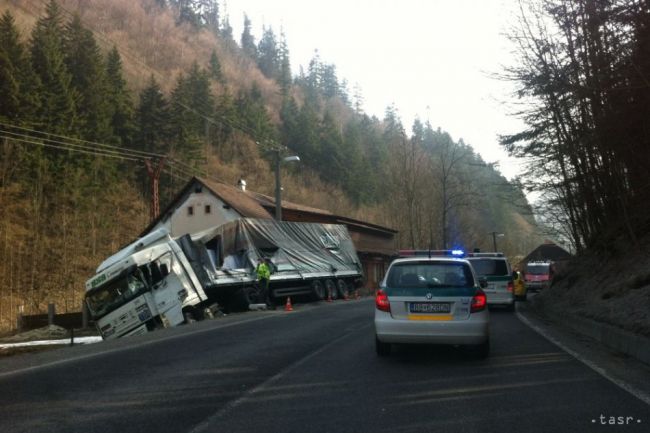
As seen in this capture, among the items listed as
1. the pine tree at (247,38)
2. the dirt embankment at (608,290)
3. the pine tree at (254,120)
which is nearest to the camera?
the dirt embankment at (608,290)

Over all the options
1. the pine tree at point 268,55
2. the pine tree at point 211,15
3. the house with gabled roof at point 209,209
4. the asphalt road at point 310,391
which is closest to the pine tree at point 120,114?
the house with gabled roof at point 209,209

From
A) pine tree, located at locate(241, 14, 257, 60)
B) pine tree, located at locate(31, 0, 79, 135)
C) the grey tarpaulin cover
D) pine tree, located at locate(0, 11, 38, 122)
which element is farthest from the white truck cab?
pine tree, located at locate(241, 14, 257, 60)

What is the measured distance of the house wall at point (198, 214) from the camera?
40562 mm

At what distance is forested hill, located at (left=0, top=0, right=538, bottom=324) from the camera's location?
37938 millimetres

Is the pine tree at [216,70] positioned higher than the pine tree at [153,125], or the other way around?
the pine tree at [216,70]

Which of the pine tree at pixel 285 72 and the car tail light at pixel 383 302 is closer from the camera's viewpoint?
the car tail light at pixel 383 302

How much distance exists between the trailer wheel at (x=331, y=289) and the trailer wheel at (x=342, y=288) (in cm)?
30

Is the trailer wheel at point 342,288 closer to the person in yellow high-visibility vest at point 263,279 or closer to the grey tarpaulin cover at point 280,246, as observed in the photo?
the grey tarpaulin cover at point 280,246

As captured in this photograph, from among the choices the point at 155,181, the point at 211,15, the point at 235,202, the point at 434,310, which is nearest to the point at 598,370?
the point at 434,310

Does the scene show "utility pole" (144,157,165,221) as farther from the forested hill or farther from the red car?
the red car

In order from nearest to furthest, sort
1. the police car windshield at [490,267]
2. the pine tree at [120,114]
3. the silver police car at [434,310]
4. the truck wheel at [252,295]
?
the silver police car at [434,310] → the police car windshield at [490,267] → the truck wheel at [252,295] → the pine tree at [120,114]

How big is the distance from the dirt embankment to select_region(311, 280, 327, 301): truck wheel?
1042 cm

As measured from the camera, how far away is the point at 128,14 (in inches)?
3895

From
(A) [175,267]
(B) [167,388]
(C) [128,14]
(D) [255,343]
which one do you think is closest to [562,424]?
(B) [167,388]
